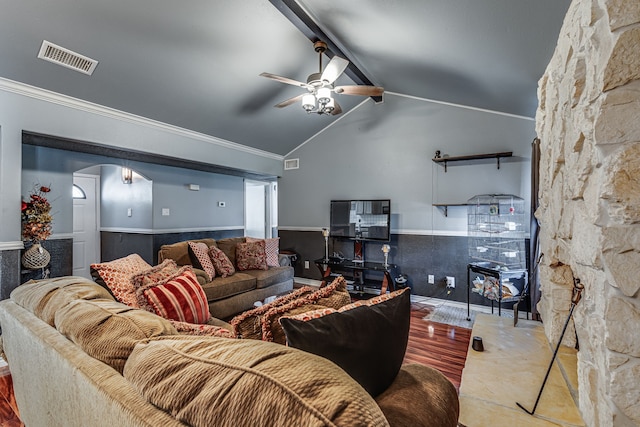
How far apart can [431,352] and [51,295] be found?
109 inches

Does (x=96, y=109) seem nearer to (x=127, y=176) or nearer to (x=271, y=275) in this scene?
(x=127, y=176)

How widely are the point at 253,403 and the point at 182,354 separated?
270mm

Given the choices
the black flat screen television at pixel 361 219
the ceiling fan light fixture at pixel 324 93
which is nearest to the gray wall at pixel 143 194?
the black flat screen television at pixel 361 219

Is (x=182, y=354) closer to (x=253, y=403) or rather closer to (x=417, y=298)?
(x=253, y=403)

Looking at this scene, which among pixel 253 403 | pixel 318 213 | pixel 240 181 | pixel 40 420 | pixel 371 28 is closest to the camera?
pixel 253 403

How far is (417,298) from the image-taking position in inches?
171

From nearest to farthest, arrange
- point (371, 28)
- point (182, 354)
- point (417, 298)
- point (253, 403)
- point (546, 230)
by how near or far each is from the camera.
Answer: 1. point (253, 403)
2. point (182, 354)
3. point (546, 230)
4. point (371, 28)
5. point (417, 298)

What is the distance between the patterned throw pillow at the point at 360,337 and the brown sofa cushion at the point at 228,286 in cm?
260

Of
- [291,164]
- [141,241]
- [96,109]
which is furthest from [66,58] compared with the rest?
[291,164]

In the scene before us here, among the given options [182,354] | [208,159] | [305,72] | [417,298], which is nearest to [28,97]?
[208,159]

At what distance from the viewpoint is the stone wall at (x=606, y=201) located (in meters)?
0.99

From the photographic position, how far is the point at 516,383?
160 centimetres

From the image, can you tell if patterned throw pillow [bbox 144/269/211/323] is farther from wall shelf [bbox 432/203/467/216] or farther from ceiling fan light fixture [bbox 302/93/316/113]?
wall shelf [bbox 432/203/467/216]

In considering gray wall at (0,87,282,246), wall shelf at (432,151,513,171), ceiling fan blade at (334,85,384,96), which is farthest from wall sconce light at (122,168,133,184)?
wall shelf at (432,151,513,171)
